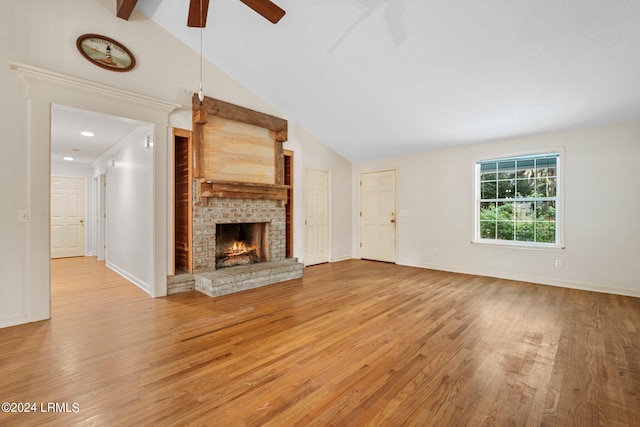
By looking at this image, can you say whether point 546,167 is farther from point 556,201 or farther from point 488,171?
point 488,171

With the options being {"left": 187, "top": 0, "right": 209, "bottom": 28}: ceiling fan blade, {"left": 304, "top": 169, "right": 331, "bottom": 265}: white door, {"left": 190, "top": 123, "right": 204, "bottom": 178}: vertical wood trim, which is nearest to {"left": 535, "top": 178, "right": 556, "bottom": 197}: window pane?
{"left": 304, "top": 169, "right": 331, "bottom": 265}: white door

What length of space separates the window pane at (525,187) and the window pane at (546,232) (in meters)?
0.51

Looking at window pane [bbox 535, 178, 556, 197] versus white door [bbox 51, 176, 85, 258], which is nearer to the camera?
window pane [bbox 535, 178, 556, 197]

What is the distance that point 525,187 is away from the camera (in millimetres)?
4785

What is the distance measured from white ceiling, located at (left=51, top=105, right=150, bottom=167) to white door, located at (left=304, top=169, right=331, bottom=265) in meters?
3.12

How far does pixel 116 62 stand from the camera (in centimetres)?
352

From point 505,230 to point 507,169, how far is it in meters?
1.05

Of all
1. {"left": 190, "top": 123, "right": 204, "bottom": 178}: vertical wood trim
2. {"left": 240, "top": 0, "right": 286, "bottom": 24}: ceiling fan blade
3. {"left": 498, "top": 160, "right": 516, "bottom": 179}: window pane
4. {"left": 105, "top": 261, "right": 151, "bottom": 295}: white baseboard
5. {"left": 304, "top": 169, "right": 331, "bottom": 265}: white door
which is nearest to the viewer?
{"left": 240, "top": 0, "right": 286, "bottom": 24}: ceiling fan blade

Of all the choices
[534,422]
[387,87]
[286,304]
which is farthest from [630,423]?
[387,87]

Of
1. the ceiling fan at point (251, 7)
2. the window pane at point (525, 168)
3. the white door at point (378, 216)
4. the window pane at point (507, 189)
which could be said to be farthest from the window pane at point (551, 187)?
the ceiling fan at point (251, 7)

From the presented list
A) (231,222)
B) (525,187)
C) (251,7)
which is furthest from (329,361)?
(525,187)

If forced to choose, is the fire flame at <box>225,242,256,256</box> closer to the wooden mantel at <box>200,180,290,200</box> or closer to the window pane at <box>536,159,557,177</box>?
the wooden mantel at <box>200,180,290,200</box>

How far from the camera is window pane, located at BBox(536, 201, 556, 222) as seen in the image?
4535 millimetres

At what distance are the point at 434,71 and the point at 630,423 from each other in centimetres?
352
